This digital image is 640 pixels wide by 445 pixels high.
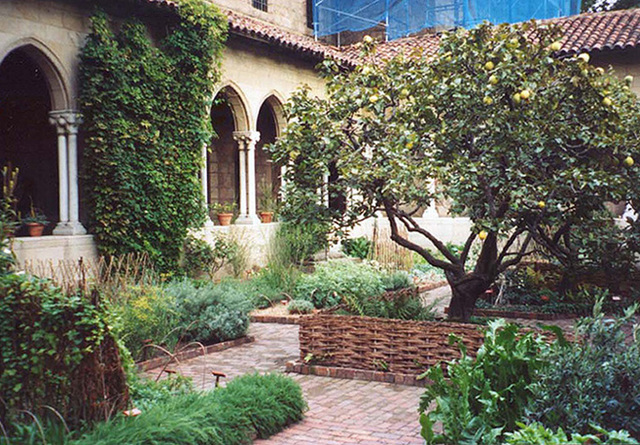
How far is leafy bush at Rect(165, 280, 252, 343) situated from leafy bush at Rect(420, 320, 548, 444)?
391cm

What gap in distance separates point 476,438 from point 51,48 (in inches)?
357

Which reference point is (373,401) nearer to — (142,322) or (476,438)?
(476,438)

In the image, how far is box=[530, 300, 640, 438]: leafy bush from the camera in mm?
3918

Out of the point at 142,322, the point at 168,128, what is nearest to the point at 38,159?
the point at 168,128

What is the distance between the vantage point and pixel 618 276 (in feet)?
35.9

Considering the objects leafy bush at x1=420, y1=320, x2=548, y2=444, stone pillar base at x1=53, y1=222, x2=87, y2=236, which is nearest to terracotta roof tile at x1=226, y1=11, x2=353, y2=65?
stone pillar base at x1=53, y1=222, x2=87, y2=236

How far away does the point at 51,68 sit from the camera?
430 inches

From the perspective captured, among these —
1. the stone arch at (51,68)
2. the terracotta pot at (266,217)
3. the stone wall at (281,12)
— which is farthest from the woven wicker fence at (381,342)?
the stone wall at (281,12)

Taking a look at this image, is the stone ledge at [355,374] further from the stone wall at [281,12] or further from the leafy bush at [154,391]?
the stone wall at [281,12]

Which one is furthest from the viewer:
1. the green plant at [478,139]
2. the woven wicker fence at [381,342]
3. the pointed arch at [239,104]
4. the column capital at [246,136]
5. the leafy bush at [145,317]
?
the column capital at [246,136]

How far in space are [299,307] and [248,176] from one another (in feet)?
18.7

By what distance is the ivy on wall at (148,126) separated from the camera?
11.2 metres

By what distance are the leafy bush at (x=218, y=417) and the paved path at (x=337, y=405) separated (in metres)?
0.15

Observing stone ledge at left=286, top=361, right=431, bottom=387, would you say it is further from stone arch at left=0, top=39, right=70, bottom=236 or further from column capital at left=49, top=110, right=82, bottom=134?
stone arch at left=0, top=39, right=70, bottom=236
